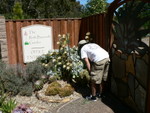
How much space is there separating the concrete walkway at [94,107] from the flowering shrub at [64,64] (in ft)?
3.44

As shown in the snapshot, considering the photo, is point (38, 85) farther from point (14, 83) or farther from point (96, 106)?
point (96, 106)

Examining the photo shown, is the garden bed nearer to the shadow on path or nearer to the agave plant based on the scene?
the shadow on path

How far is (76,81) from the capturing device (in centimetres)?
532

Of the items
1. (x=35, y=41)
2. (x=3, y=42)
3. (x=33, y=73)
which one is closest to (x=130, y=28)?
(x=33, y=73)

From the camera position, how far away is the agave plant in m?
3.45

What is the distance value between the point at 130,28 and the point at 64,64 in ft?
8.10

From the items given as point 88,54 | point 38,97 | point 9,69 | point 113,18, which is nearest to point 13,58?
point 9,69

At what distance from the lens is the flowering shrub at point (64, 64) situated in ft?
17.7

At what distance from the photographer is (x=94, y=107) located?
407 centimetres

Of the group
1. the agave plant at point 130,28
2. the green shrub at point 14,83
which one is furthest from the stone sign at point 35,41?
the agave plant at point 130,28

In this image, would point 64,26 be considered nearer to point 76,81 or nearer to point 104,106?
point 76,81

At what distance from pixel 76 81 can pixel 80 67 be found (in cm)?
43

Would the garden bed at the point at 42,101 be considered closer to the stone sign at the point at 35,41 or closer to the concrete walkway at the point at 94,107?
the concrete walkway at the point at 94,107

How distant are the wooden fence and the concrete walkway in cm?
157
